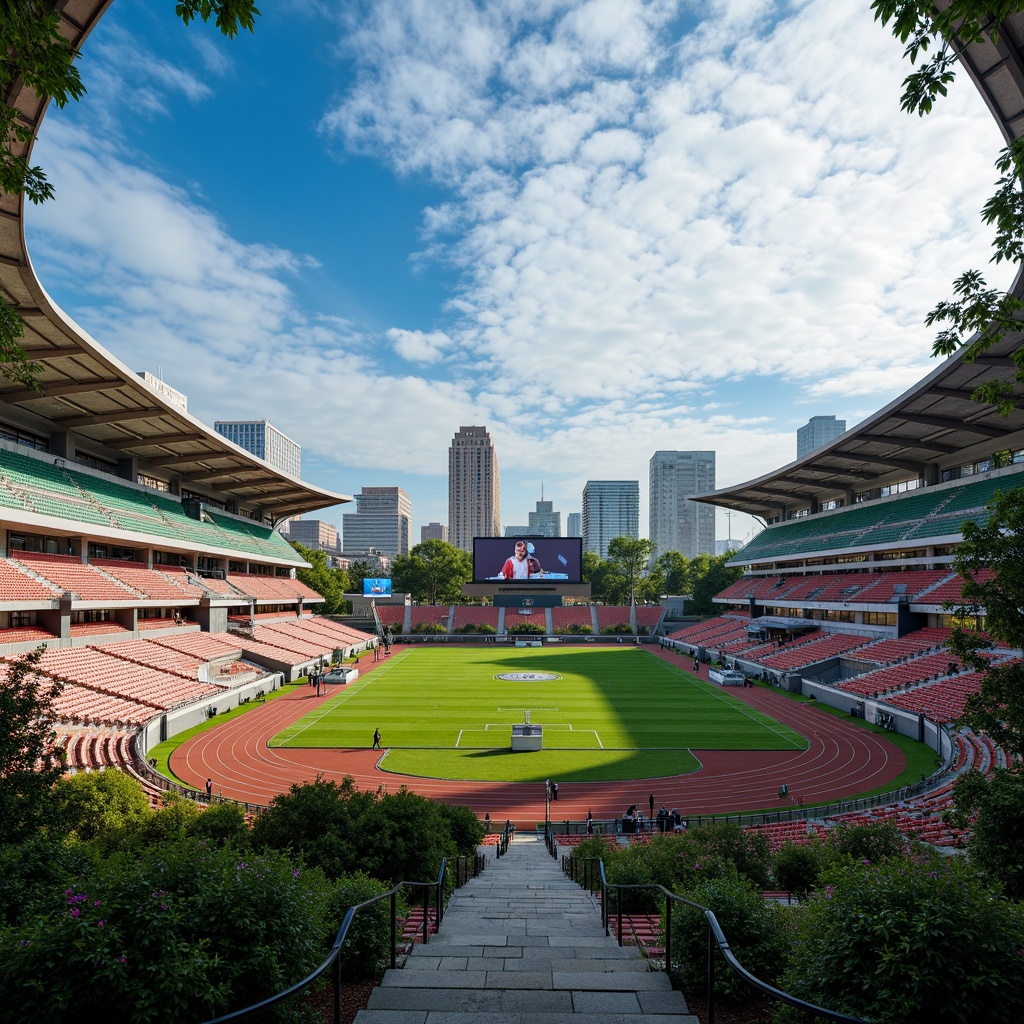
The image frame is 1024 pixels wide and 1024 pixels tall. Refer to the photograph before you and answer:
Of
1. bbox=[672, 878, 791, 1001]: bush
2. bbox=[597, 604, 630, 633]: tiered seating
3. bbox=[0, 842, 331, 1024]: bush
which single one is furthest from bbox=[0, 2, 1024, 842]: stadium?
bbox=[0, 842, 331, 1024]: bush

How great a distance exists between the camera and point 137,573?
42.7m

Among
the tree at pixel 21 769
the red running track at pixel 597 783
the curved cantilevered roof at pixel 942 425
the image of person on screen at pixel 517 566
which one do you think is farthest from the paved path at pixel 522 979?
the image of person on screen at pixel 517 566

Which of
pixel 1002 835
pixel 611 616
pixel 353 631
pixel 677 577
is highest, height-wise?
pixel 1002 835

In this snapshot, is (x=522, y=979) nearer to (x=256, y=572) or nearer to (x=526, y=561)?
(x=256, y=572)

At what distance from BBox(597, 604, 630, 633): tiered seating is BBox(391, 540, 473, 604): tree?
2608 cm

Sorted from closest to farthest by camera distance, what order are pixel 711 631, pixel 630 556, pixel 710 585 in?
pixel 711 631 < pixel 710 585 < pixel 630 556

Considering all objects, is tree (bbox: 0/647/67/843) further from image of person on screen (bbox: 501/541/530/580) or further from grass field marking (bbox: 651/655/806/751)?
image of person on screen (bbox: 501/541/530/580)

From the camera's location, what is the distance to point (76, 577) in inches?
1395

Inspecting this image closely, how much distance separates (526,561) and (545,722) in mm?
41879

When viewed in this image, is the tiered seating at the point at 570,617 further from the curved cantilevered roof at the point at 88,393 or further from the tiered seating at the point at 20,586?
the tiered seating at the point at 20,586

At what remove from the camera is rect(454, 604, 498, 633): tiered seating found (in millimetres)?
84625

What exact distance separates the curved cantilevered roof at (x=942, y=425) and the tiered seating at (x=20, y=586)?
131 ft

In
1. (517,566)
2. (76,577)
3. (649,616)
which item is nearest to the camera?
(76,577)

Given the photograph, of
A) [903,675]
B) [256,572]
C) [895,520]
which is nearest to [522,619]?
[256,572]
